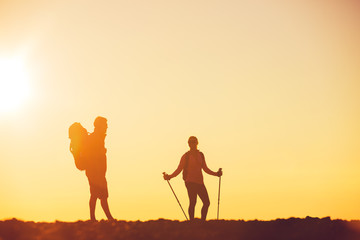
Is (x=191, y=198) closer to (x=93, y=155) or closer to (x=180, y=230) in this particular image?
(x=93, y=155)

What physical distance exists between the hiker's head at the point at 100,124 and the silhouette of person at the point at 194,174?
7.70 feet

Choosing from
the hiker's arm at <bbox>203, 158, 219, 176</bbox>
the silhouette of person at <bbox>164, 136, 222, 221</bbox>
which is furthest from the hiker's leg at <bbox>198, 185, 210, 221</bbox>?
the hiker's arm at <bbox>203, 158, 219, 176</bbox>

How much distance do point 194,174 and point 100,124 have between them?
2859 millimetres

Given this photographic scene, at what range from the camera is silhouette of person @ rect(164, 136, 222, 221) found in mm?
19844

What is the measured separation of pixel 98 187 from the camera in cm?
1981

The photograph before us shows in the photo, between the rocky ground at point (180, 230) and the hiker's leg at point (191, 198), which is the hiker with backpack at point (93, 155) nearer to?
the hiker's leg at point (191, 198)

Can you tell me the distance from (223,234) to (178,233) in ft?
2.99

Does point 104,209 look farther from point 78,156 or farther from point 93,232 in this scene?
point 93,232

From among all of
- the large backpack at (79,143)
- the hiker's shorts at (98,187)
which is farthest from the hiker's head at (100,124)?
the hiker's shorts at (98,187)

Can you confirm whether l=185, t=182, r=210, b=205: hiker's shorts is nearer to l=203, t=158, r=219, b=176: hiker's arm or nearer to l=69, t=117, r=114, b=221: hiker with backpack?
l=203, t=158, r=219, b=176: hiker's arm

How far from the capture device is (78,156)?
19.9m

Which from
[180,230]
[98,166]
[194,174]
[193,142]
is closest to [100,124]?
[98,166]

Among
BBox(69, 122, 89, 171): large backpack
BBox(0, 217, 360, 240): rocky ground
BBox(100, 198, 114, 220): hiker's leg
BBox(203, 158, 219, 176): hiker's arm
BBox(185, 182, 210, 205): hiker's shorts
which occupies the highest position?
BBox(69, 122, 89, 171): large backpack

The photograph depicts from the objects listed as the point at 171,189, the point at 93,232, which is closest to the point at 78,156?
the point at 171,189
